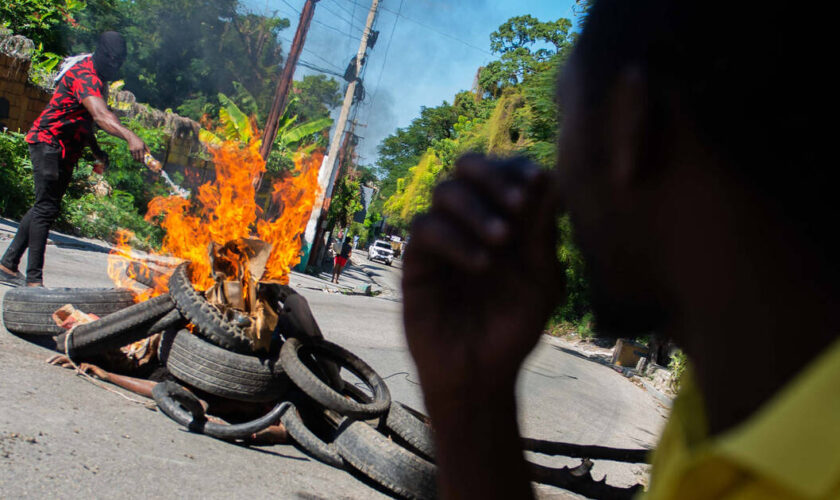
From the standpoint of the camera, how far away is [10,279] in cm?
589

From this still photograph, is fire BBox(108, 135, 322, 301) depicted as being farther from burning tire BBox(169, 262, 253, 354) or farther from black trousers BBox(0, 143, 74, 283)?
black trousers BBox(0, 143, 74, 283)

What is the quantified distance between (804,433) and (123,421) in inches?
161

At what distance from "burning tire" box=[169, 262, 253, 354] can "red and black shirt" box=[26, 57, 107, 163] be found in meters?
2.18

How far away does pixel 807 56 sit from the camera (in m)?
0.70

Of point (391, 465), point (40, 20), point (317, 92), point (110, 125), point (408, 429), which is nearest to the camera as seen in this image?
point (391, 465)

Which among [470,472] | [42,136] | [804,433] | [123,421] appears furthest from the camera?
[42,136]

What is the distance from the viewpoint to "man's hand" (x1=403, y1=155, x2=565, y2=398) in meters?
0.91

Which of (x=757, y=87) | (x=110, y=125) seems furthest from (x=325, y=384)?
(x=757, y=87)

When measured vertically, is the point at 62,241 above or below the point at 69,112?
below

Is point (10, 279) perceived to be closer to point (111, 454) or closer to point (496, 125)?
point (111, 454)

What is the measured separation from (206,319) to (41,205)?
7.57 feet

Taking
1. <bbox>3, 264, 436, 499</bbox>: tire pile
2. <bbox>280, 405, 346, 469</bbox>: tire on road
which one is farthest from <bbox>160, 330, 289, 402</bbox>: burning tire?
<bbox>280, 405, 346, 469</bbox>: tire on road

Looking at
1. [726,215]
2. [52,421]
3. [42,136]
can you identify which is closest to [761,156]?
[726,215]

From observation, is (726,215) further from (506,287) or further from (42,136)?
(42,136)
